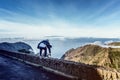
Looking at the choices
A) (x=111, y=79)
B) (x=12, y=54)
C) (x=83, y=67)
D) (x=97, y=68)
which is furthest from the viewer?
(x=12, y=54)

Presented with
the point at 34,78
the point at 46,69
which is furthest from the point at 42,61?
the point at 34,78

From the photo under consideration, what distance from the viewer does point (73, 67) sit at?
10.8m

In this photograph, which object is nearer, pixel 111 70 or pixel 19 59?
pixel 111 70

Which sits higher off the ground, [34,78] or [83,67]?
[83,67]

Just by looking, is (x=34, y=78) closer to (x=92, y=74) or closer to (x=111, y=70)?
(x=92, y=74)

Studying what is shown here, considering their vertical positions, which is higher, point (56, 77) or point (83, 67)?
point (83, 67)

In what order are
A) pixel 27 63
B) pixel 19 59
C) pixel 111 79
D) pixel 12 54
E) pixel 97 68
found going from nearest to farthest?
pixel 111 79 → pixel 97 68 → pixel 27 63 → pixel 19 59 → pixel 12 54

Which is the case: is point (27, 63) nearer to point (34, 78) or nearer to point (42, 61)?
point (42, 61)

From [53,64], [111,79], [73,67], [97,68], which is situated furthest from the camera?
[53,64]

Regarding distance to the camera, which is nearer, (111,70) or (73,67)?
(111,70)

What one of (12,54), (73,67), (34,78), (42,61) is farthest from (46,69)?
(12,54)

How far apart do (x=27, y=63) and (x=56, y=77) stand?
6379 mm

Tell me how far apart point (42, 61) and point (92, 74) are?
555cm

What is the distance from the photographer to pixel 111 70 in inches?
336
